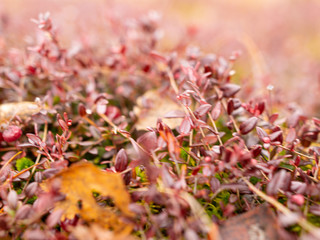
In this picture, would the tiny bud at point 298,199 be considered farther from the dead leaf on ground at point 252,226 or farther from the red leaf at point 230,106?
the red leaf at point 230,106

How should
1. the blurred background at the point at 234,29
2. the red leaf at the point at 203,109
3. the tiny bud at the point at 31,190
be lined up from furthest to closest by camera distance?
1. the blurred background at the point at 234,29
2. the red leaf at the point at 203,109
3. the tiny bud at the point at 31,190

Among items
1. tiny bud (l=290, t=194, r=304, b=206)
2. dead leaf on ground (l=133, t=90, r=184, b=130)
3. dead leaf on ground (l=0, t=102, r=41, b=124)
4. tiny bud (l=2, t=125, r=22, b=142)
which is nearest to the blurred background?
dead leaf on ground (l=133, t=90, r=184, b=130)

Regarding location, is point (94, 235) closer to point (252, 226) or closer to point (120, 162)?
point (120, 162)

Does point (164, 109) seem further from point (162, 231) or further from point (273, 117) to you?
point (162, 231)

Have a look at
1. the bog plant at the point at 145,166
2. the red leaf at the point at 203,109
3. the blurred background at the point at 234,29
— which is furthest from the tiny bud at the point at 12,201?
the blurred background at the point at 234,29

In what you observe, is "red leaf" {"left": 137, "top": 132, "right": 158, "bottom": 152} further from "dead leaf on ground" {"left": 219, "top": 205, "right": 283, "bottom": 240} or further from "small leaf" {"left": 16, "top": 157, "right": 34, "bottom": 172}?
"small leaf" {"left": 16, "top": 157, "right": 34, "bottom": 172}

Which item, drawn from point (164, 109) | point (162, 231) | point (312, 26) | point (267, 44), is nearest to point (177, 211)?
point (162, 231)

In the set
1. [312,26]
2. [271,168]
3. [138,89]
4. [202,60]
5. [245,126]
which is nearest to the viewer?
[271,168]
